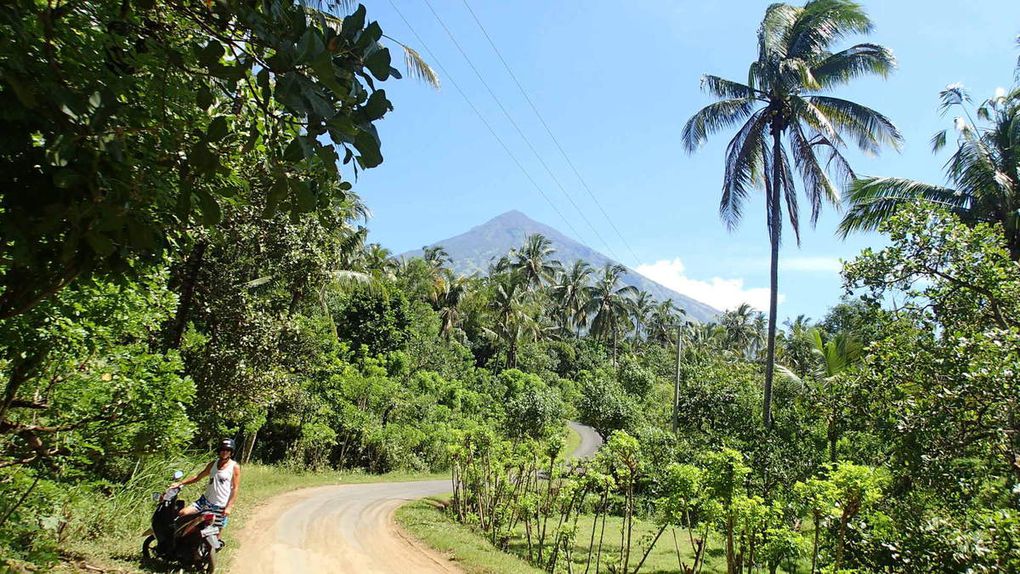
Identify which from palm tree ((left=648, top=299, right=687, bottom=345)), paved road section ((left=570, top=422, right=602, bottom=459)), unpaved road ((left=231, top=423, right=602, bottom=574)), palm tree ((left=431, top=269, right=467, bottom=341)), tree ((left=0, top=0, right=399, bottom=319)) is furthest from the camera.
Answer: palm tree ((left=648, top=299, right=687, bottom=345))

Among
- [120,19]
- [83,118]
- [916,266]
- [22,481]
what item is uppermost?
[916,266]

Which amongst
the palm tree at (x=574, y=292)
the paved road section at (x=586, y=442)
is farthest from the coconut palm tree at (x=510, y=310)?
the palm tree at (x=574, y=292)

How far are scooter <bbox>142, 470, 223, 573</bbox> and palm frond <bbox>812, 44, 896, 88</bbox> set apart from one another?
15.9 meters

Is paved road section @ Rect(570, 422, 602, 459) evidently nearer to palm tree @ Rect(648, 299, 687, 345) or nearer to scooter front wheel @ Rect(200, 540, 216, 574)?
palm tree @ Rect(648, 299, 687, 345)

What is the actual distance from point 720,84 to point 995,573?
13.4m

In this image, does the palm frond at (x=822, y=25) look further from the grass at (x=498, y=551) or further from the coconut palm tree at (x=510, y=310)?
the coconut palm tree at (x=510, y=310)

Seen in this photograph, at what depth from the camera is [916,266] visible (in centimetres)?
609

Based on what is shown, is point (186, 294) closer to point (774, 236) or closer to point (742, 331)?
point (774, 236)

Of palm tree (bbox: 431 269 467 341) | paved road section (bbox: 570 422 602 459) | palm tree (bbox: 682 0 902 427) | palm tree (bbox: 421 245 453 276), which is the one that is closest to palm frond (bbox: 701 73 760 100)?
palm tree (bbox: 682 0 902 427)

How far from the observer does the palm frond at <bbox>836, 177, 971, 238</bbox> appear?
11062 millimetres

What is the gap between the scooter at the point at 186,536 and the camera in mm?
5766

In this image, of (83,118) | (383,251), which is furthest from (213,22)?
(383,251)

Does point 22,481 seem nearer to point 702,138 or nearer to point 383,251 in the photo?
point 702,138

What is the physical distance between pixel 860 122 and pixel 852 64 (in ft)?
4.80
